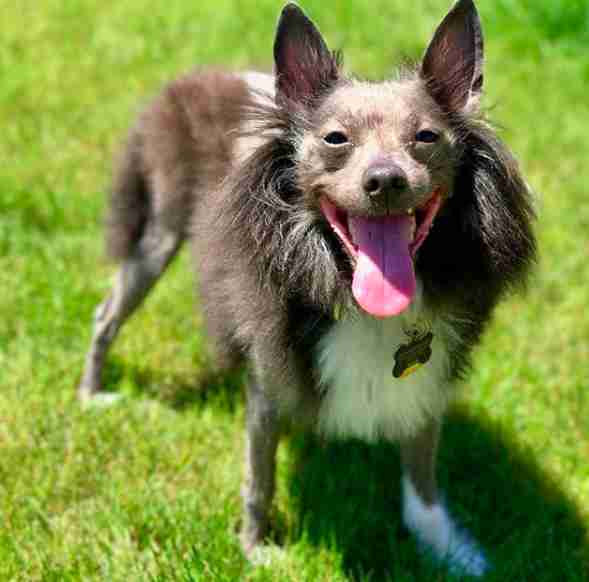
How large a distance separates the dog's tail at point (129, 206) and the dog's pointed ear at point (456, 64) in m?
1.76

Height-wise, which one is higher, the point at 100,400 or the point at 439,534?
the point at 439,534

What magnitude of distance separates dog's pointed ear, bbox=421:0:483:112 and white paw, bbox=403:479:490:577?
1.59m

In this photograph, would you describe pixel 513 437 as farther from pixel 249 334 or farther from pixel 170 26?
pixel 170 26

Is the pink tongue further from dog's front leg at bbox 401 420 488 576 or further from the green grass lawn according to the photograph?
dog's front leg at bbox 401 420 488 576

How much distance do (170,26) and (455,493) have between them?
5207 millimetres

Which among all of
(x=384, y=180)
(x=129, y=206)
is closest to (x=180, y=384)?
(x=129, y=206)

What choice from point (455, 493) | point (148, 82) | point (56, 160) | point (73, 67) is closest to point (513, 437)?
point (455, 493)

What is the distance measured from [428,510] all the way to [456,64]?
1.79 meters

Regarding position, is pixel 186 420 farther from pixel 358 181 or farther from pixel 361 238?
pixel 358 181

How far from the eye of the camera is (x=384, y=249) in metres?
2.70

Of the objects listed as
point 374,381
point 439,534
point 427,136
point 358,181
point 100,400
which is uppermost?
point 427,136

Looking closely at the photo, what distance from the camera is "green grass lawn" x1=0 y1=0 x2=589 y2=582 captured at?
336cm

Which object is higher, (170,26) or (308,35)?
(308,35)

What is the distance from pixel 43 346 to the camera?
4430 mm
